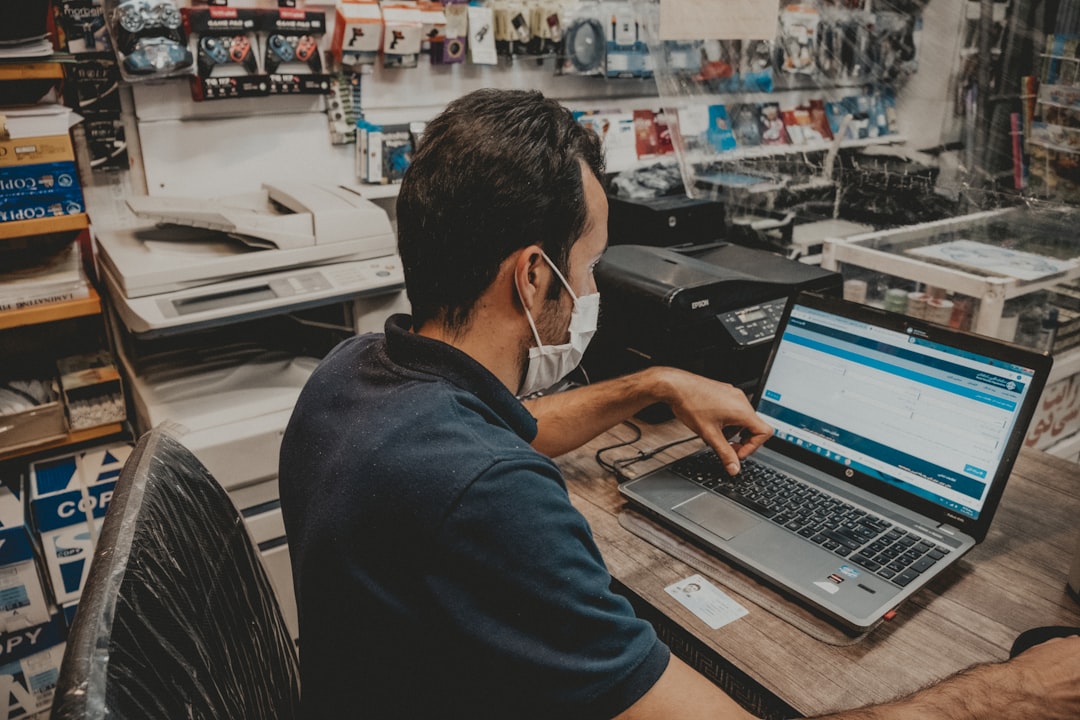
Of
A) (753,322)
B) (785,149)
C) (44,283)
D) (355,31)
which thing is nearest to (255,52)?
(355,31)

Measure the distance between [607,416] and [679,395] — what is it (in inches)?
5.1

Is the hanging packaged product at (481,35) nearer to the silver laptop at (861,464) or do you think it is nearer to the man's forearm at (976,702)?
the silver laptop at (861,464)

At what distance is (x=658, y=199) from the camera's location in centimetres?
204

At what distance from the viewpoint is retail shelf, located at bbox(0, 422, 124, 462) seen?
1.71 meters

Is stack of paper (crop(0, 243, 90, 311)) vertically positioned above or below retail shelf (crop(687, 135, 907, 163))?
below

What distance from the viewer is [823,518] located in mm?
1062

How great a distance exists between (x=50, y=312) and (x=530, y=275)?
1346mm

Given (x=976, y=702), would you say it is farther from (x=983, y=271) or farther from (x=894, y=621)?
(x=983, y=271)

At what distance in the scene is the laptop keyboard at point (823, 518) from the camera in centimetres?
97

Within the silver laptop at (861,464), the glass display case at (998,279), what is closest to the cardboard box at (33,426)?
the silver laptop at (861,464)

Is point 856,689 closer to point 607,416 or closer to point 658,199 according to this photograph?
point 607,416

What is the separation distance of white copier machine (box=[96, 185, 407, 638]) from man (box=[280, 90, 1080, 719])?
0.79 metres

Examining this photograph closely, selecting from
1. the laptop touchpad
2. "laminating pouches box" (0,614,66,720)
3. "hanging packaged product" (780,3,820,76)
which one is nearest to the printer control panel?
the laptop touchpad

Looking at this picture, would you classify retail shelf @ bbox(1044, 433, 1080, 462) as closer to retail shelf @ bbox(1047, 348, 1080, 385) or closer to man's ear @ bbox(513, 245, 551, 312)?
retail shelf @ bbox(1047, 348, 1080, 385)
